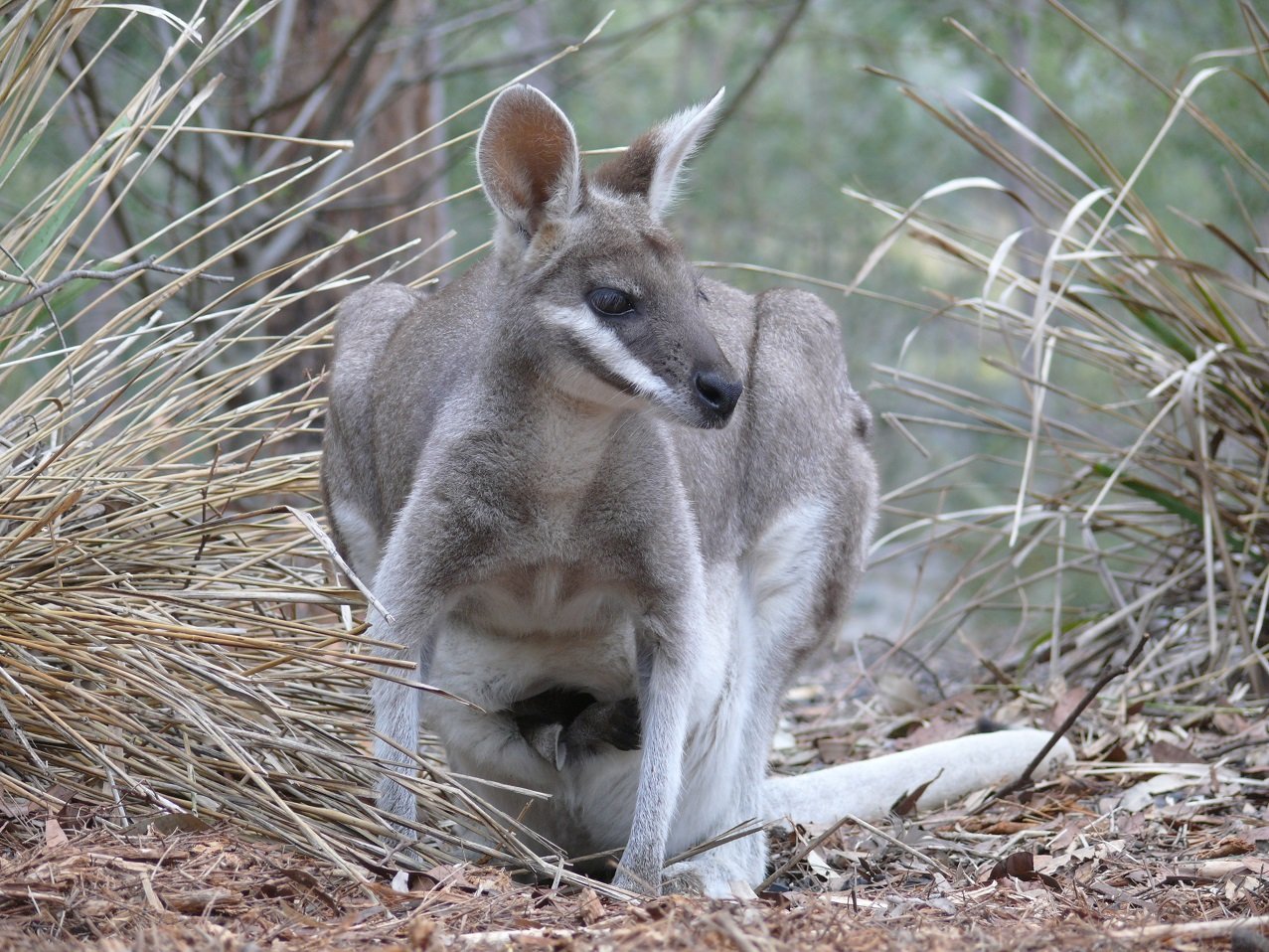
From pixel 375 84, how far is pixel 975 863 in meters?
4.61

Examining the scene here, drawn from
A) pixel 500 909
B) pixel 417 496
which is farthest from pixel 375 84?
pixel 500 909

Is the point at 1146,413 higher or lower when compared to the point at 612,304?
lower

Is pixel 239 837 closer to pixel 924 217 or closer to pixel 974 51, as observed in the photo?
pixel 924 217

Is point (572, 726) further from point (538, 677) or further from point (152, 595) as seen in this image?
point (152, 595)

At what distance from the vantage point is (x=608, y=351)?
300cm

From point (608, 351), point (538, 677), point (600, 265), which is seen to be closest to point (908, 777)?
point (538, 677)

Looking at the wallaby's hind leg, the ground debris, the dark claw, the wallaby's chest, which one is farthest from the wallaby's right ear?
the wallaby's hind leg

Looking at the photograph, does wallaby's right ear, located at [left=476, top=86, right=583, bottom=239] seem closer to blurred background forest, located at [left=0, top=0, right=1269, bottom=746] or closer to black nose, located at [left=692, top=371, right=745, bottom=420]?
blurred background forest, located at [left=0, top=0, right=1269, bottom=746]

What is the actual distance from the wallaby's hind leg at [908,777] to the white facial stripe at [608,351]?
1335mm

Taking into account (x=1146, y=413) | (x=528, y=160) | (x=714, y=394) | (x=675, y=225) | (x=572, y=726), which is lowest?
(x=572, y=726)

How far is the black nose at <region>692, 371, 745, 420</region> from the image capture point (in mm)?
2928

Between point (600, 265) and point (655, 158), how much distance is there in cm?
39

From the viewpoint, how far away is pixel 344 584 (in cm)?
395

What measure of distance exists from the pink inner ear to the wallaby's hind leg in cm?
170
